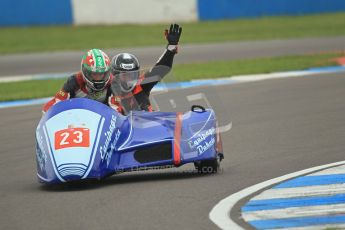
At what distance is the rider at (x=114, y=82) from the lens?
8.97m

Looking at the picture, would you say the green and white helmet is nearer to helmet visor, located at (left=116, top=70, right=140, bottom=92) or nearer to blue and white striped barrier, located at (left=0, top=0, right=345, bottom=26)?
helmet visor, located at (left=116, top=70, right=140, bottom=92)

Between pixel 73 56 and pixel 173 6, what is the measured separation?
7.28 m

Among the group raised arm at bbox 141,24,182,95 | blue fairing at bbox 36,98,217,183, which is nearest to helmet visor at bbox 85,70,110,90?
raised arm at bbox 141,24,182,95

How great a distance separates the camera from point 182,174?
886cm

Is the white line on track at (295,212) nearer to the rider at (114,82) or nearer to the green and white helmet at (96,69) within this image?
the rider at (114,82)

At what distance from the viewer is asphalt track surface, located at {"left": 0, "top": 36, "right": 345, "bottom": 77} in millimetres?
22359

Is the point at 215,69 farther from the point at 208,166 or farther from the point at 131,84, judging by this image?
the point at 208,166

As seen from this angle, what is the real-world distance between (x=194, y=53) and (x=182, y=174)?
15.7m

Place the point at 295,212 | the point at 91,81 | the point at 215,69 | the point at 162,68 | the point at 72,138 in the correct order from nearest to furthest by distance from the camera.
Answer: the point at 295,212 → the point at 72,138 → the point at 162,68 → the point at 91,81 → the point at 215,69

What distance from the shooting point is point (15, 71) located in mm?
21969

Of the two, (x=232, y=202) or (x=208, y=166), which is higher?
(x=208, y=166)

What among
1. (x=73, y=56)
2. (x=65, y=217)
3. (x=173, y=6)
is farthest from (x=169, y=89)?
(x=173, y=6)

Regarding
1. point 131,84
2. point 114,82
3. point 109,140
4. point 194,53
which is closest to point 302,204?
point 109,140

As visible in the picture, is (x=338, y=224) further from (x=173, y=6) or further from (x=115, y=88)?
(x=173, y=6)
